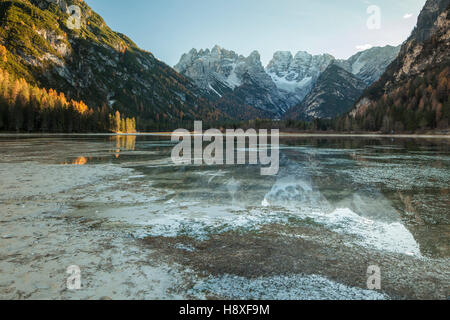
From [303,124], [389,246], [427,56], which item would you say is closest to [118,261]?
[389,246]

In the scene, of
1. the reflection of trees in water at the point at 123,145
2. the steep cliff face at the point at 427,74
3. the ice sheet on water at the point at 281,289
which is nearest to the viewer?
the ice sheet on water at the point at 281,289

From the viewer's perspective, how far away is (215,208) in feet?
32.0

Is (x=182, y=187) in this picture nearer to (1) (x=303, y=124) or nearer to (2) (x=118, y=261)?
(2) (x=118, y=261)

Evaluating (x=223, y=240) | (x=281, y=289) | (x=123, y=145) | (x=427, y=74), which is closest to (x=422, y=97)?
(x=427, y=74)

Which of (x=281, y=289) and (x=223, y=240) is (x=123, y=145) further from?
(x=281, y=289)

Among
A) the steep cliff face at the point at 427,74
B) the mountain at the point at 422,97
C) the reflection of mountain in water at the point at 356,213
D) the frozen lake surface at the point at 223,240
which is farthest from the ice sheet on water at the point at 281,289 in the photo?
the steep cliff face at the point at 427,74

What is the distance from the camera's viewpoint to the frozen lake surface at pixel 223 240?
4574 mm

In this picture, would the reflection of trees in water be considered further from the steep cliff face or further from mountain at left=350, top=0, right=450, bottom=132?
the steep cliff face

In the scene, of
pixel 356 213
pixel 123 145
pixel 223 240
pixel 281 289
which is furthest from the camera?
pixel 123 145

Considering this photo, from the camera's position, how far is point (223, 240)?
22.2 feet

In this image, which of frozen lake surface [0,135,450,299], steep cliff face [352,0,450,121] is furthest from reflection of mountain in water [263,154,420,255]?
steep cliff face [352,0,450,121]

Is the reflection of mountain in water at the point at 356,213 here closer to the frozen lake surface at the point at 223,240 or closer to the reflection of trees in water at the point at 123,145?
the frozen lake surface at the point at 223,240

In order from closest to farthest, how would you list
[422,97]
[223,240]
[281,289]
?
[281,289], [223,240], [422,97]

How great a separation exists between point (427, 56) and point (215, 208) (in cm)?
23585
